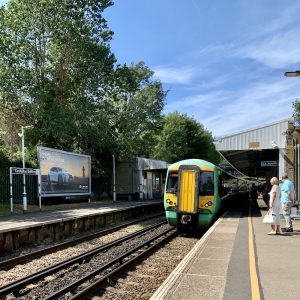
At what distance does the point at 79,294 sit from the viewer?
324 inches

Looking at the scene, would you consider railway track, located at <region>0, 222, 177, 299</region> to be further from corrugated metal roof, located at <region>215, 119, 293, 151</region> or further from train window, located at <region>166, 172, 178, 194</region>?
corrugated metal roof, located at <region>215, 119, 293, 151</region>

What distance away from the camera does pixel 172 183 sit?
17984mm

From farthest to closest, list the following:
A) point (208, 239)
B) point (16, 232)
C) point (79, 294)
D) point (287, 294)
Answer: point (16, 232), point (208, 239), point (79, 294), point (287, 294)

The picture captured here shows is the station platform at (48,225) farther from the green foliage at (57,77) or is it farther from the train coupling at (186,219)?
the green foliage at (57,77)

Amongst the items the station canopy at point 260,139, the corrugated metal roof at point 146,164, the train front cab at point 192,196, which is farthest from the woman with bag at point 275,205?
the corrugated metal roof at point 146,164

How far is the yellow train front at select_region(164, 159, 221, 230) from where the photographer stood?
17375 millimetres

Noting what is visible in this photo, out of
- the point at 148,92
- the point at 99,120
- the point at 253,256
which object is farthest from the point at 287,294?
the point at 148,92

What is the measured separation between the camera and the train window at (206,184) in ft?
57.7

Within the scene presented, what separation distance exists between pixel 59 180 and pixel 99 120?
6.55 metres

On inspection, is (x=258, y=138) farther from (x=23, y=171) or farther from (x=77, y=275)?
(x=77, y=275)

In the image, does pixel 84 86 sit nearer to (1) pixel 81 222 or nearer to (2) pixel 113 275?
(1) pixel 81 222

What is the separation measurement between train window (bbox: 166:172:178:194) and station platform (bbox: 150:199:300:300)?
557 centimetres

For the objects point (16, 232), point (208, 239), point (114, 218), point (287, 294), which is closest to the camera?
point (287, 294)

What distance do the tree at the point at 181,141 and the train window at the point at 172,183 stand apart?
131ft
